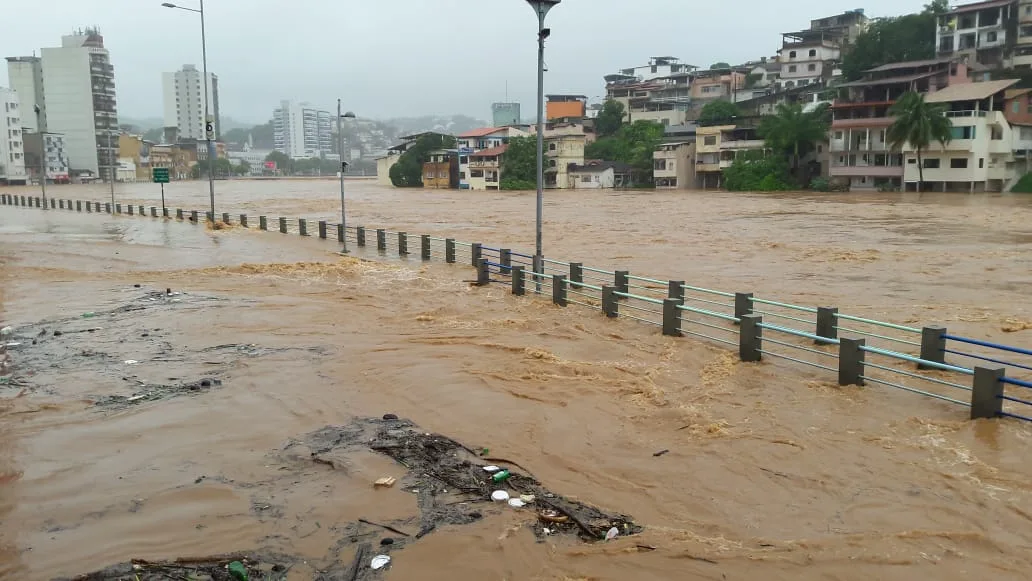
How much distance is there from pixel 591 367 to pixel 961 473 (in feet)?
16.0

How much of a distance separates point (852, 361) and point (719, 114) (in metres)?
73.2

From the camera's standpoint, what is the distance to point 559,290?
50.7ft

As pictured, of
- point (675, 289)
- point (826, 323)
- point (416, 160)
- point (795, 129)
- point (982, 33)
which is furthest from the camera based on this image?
point (416, 160)

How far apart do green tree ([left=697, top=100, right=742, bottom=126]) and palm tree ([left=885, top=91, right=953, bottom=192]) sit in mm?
21580

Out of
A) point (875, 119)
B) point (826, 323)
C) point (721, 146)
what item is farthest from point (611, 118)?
point (826, 323)

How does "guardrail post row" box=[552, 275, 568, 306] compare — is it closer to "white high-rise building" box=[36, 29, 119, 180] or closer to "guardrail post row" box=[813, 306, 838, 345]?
"guardrail post row" box=[813, 306, 838, 345]

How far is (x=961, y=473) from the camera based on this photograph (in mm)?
7266

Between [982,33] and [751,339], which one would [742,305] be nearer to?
[751,339]

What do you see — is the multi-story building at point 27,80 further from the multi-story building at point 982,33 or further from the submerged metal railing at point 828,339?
the submerged metal railing at point 828,339

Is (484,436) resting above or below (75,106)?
below

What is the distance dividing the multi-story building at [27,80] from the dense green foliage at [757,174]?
109873 mm

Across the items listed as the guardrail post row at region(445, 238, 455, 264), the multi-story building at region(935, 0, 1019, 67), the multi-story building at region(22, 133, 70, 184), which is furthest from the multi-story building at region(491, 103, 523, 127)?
the guardrail post row at region(445, 238, 455, 264)

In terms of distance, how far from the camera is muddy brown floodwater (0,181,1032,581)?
5.77 m

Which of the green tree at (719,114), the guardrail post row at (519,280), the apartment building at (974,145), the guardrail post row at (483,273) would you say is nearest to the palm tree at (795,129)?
the green tree at (719,114)
